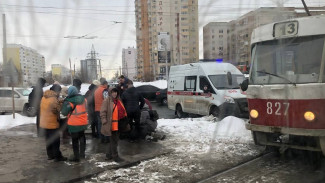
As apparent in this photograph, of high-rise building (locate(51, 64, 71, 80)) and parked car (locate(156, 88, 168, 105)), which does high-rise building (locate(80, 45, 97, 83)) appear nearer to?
high-rise building (locate(51, 64, 71, 80))

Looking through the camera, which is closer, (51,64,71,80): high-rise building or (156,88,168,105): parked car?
(51,64,71,80): high-rise building

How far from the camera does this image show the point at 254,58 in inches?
230

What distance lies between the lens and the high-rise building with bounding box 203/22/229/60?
6.25ft

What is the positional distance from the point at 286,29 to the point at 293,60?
548 mm

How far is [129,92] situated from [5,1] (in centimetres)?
650

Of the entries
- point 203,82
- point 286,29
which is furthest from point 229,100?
point 286,29

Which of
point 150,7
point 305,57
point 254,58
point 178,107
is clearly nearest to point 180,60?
point 150,7

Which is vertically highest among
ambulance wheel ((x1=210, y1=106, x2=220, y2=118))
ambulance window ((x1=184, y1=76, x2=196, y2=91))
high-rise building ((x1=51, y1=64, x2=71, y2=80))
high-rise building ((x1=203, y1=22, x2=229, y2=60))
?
high-rise building ((x1=203, y1=22, x2=229, y2=60))

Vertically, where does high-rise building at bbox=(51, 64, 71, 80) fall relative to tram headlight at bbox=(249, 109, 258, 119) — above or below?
above

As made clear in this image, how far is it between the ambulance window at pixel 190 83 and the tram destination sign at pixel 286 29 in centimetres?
723

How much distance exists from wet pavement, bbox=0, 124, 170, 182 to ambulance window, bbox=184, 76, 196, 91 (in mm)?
5086

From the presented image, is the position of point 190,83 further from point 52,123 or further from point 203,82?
point 52,123

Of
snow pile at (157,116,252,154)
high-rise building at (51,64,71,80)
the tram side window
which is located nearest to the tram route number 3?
the tram side window

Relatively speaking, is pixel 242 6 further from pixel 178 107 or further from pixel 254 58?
pixel 178 107
